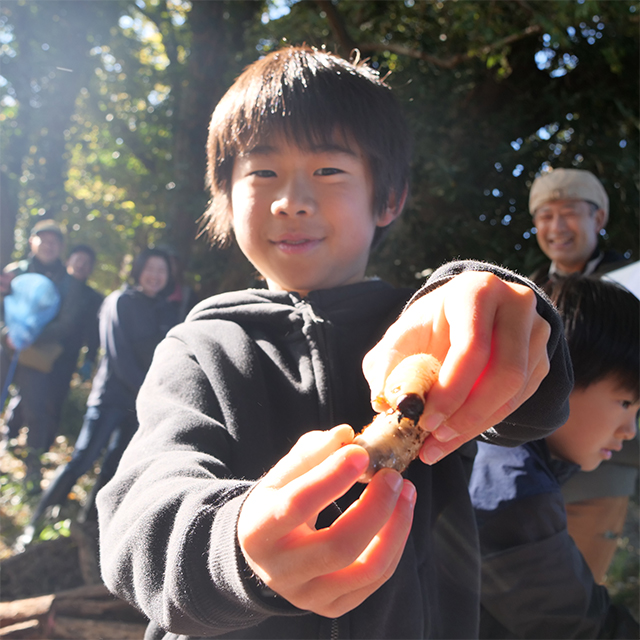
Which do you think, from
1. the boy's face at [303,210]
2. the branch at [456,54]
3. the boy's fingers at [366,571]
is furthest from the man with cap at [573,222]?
the boy's fingers at [366,571]

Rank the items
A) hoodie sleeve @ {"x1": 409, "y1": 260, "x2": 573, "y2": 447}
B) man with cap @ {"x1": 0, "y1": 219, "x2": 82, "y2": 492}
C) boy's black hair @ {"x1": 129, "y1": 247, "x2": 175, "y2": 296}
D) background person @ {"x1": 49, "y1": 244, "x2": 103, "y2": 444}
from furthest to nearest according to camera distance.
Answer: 1. background person @ {"x1": 49, "y1": 244, "x2": 103, "y2": 444}
2. man with cap @ {"x1": 0, "y1": 219, "x2": 82, "y2": 492}
3. boy's black hair @ {"x1": 129, "y1": 247, "x2": 175, "y2": 296}
4. hoodie sleeve @ {"x1": 409, "y1": 260, "x2": 573, "y2": 447}

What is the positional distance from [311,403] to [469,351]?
0.56 meters

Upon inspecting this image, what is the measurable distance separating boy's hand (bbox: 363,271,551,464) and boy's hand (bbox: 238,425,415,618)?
11 centimetres

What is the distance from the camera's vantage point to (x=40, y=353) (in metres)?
5.32

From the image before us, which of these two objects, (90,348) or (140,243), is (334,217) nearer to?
(90,348)

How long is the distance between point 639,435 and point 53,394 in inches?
212

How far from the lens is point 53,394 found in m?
5.59

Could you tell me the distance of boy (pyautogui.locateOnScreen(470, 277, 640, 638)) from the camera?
5.16 ft

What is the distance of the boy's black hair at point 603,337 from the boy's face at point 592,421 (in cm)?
3

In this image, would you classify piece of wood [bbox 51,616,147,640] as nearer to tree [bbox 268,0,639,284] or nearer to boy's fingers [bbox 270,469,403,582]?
boy's fingers [bbox 270,469,403,582]

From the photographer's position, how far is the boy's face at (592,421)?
1.80 meters

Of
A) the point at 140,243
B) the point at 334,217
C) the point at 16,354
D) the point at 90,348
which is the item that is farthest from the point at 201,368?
the point at 140,243

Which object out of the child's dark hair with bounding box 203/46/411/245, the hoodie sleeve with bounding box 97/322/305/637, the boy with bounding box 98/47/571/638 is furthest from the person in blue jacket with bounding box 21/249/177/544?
the hoodie sleeve with bounding box 97/322/305/637

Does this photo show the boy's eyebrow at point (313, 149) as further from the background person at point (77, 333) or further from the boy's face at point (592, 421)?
the background person at point (77, 333)
